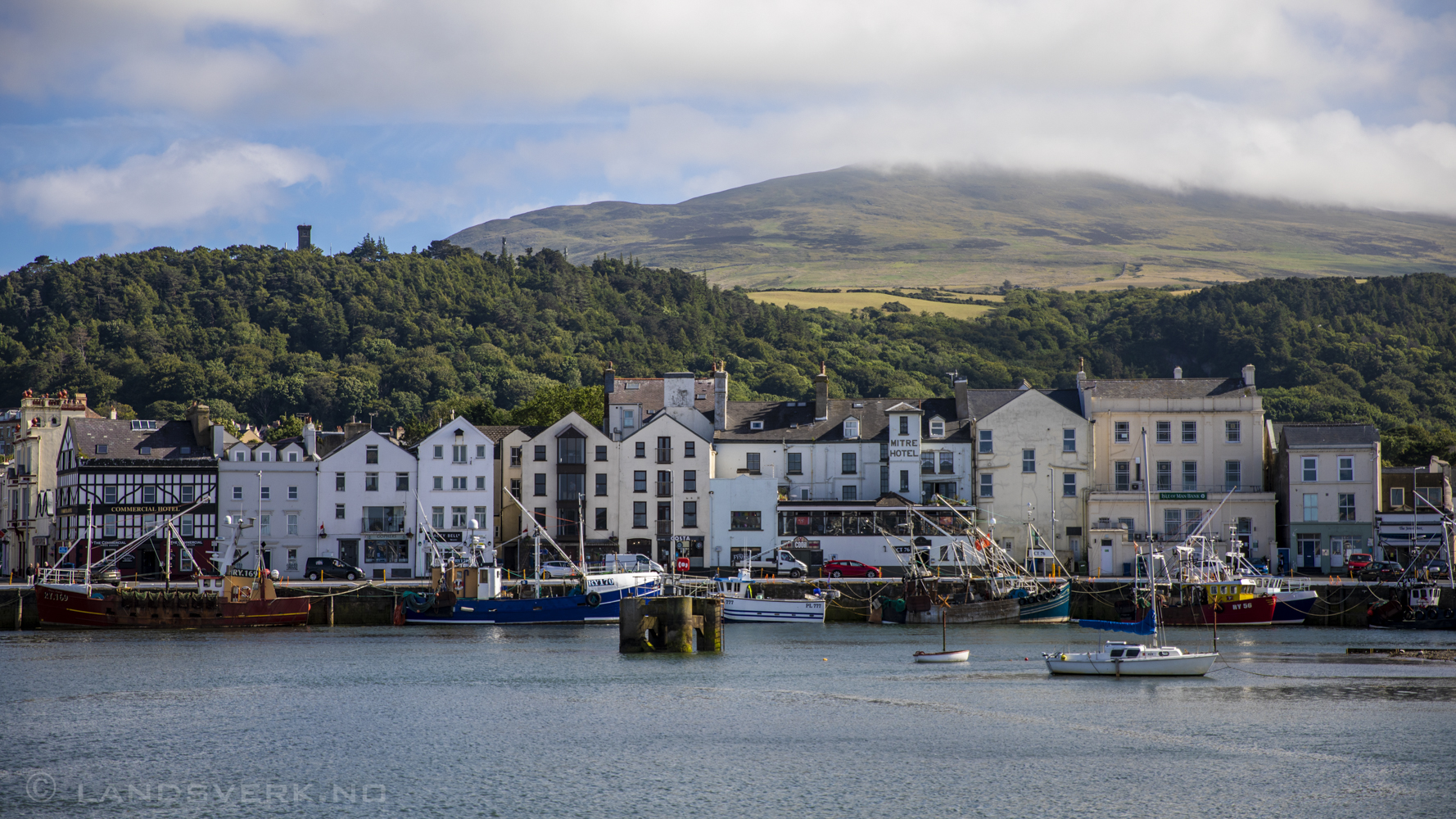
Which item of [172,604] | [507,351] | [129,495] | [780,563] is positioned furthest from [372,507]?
[507,351]

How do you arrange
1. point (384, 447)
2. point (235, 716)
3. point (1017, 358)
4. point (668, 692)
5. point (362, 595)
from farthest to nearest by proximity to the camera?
1. point (1017, 358)
2. point (384, 447)
3. point (362, 595)
4. point (668, 692)
5. point (235, 716)

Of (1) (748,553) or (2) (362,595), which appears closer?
(2) (362,595)

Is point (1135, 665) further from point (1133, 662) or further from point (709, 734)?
point (709, 734)

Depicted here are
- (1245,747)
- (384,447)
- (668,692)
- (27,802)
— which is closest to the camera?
(27,802)

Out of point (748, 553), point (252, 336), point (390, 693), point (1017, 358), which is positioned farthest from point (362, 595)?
point (1017, 358)

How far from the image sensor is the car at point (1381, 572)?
78.8 metres

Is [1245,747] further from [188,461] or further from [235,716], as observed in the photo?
[188,461]

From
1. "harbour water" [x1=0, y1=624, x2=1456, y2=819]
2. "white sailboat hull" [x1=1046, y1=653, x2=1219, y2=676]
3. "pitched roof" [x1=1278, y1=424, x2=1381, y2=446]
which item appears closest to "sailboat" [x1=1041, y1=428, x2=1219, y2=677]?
"white sailboat hull" [x1=1046, y1=653, x2=1219, y2=676]

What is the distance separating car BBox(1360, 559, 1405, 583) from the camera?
7881 cm

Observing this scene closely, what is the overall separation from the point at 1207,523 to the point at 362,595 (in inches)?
1903

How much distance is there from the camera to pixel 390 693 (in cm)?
5056

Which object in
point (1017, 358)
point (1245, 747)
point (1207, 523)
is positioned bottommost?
point (1245, 747)

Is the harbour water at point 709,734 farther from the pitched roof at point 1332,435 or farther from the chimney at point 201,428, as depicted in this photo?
the chimney at point 201,428

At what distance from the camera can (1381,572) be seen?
79688 millimetres
